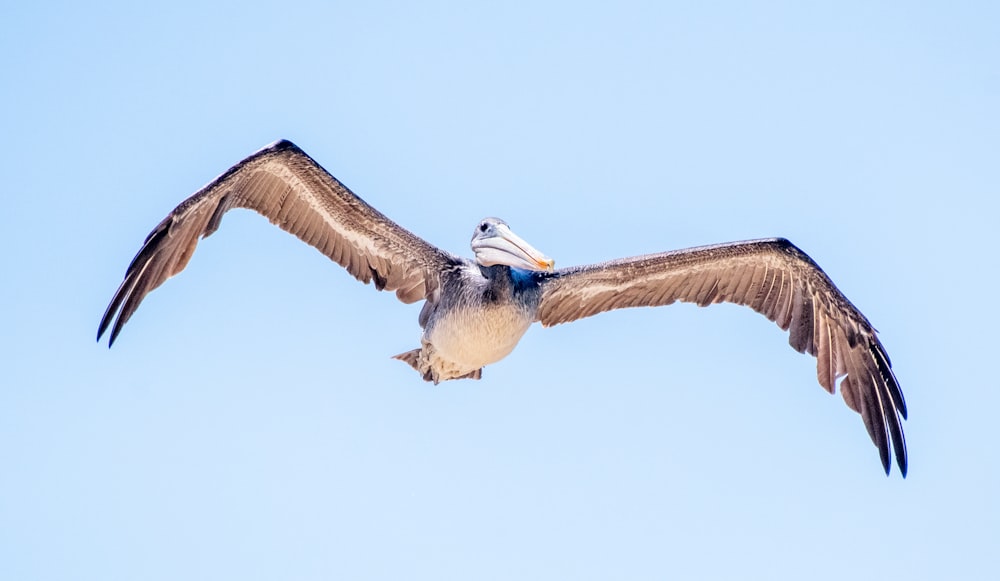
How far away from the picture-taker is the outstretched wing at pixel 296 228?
13102mm

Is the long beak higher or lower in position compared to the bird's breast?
higher

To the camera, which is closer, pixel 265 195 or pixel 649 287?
pixel 265 195

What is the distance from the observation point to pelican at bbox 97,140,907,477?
13.2 meters

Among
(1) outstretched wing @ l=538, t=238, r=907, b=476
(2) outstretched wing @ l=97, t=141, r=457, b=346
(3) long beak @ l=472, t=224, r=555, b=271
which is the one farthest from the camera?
(1) outstretched wing @ l=538, t=238, r=907, b=476

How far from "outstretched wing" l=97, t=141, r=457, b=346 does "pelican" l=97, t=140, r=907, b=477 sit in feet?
0.04

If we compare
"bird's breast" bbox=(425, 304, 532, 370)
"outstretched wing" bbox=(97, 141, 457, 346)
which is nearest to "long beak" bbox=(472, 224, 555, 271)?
"bird's breast" bbox=(425, 304, 532, 370)

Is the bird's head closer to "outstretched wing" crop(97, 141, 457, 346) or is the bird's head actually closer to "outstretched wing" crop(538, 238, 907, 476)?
"outstretched wing" crop(97, 141, 457, 346)

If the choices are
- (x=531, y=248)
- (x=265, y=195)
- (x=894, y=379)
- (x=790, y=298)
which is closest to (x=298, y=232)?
(x=265, y=195)

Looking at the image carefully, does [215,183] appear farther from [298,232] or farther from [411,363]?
[411,363]

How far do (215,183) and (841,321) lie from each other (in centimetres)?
699

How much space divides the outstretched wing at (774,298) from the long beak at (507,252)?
1.34 metres

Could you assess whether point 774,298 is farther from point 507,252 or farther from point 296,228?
point 296,228

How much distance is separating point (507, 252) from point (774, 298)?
367cm

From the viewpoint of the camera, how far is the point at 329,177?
13.6 m
